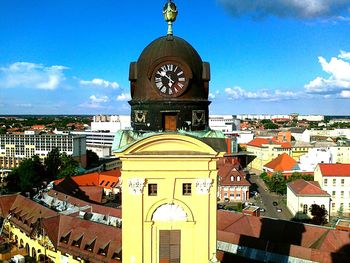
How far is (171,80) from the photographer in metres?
18.3

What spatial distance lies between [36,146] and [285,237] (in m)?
97.2

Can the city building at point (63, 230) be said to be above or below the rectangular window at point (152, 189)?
below

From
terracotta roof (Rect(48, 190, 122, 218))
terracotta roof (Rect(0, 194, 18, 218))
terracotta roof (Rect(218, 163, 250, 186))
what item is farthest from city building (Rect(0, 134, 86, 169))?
terracotta roof (Rect(48, 190, 122, 218))

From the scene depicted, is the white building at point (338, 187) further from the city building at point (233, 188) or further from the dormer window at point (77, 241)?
the dormer window at point (77, 241)

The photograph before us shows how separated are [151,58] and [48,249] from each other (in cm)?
3387

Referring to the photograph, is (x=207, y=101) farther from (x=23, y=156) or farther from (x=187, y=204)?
(x=23, y=156)

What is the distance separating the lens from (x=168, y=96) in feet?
60.0

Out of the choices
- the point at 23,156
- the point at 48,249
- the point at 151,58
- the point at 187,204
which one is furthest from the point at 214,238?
the point at 23,156

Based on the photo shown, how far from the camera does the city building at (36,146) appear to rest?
→ 11638 centimetres

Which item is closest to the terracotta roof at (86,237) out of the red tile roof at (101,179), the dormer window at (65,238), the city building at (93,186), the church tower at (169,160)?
the dormer window at (65,238)

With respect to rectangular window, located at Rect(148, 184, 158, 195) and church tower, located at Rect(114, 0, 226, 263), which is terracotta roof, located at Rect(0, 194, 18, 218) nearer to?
church tower, located at Rect(114, 0, 226, 263)

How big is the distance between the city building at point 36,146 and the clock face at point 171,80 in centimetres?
10099

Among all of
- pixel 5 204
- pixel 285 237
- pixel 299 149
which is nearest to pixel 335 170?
pixel 285 237

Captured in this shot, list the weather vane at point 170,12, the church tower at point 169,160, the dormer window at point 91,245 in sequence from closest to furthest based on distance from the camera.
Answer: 1. the church tower at point 169,160
2. the weather vane at point 170,12
3. the dormer window at point 91,245
